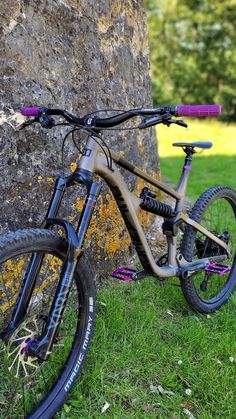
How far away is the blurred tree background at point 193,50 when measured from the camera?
68.8 ft

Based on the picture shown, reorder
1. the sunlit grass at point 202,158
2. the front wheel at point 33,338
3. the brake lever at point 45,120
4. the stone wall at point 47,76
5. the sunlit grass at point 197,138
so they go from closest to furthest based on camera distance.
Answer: the front wheel at point 33,338
the brake lever at point 45,120
the stone wall at point 47,76
the sunlit grass at point 202,158
the sunlit grass at point 197,138

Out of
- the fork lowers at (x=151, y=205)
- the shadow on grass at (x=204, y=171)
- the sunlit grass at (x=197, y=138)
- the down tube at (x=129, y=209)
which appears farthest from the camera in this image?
the sunlit grass at (x=197, y=138)

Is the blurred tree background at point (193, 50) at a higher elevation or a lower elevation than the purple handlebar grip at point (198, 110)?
higher

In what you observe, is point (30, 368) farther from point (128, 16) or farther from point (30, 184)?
point (128, 16)

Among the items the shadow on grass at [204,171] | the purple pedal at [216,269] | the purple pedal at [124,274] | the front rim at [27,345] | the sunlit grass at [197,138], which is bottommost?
the front rim at [27,345]

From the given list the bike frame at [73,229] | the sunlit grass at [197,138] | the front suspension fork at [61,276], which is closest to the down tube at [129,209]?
the bike frame at [73,229]

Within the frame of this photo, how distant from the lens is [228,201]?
10.9ft

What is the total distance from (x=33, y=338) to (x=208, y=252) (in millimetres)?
1525

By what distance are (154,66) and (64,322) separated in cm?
2155

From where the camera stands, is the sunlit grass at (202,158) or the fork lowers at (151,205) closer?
the fork lowers at (151,205)

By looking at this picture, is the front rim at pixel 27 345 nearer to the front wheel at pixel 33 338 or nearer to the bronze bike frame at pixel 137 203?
the front wheel at pixel 33 338

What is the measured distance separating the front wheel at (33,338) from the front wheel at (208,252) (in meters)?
0.81

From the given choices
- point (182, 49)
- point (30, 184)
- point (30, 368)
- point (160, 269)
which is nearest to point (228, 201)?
point (160, 269)

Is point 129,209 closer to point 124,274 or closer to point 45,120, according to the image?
point 124,274
